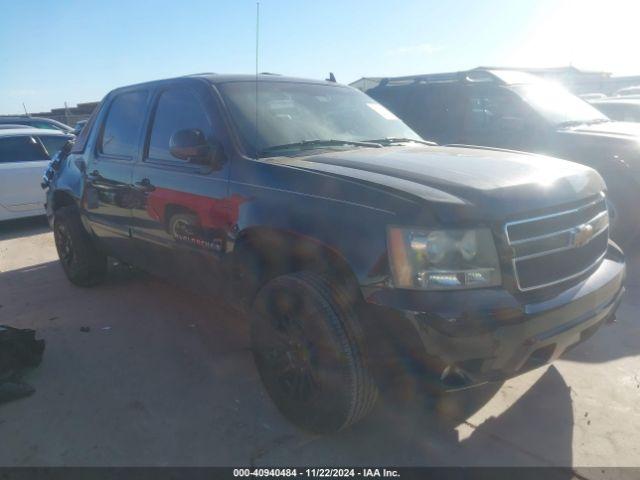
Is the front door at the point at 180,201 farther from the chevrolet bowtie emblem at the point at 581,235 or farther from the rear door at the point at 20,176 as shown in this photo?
Result: the rear door at the point at 20,176

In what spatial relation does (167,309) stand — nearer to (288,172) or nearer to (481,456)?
(288,172)

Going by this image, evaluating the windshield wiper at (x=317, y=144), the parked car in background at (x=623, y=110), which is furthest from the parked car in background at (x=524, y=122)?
the windshield wiper at (x=317, y=144)

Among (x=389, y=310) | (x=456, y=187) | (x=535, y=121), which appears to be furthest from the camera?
(x=535, y=121)

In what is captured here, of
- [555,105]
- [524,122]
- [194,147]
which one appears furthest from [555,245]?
[555,105]

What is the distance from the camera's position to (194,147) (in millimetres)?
3043

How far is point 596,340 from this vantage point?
372 centimetres

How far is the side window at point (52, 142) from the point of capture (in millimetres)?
8594

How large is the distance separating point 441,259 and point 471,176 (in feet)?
1.81

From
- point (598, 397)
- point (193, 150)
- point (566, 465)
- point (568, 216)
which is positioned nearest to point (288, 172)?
point (193, 150)

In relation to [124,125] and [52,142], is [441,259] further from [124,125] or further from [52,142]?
[52,142]

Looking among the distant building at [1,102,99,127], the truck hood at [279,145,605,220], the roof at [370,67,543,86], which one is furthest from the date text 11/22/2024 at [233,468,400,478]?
the distant building at [1,102,99,127]

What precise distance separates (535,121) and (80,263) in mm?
4913

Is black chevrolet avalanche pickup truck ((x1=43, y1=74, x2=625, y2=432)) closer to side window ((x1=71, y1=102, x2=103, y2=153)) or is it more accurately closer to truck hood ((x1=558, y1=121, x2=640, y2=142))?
side window ((x1=71, y1=102, x2=103, y2=153))

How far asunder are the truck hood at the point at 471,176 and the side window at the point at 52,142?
7144 mm
